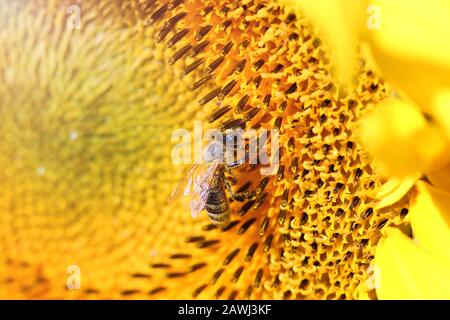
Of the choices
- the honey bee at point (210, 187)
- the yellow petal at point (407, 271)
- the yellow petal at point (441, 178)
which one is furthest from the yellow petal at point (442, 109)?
the honey bee at point (210, 187)

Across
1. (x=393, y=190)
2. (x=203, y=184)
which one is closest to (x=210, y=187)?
(x=203, y=184)

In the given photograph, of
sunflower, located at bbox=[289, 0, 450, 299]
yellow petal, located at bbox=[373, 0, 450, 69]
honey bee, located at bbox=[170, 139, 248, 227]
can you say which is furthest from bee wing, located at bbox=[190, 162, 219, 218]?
yellow petal, located at bbox=[373, 0, 450, 69]

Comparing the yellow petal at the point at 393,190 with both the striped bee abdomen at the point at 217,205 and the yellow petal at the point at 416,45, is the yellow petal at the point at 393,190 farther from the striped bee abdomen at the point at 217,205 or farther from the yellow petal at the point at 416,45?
the striped bee abdomen at the point at 217,205

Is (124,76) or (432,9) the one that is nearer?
(432,9)

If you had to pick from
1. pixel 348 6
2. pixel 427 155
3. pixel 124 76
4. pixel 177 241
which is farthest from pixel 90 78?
pixel 427 155

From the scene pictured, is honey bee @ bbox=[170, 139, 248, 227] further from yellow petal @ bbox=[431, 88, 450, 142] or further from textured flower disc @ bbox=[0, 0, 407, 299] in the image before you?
yellow petal @ bbox=[431, 88, 450, 142]
